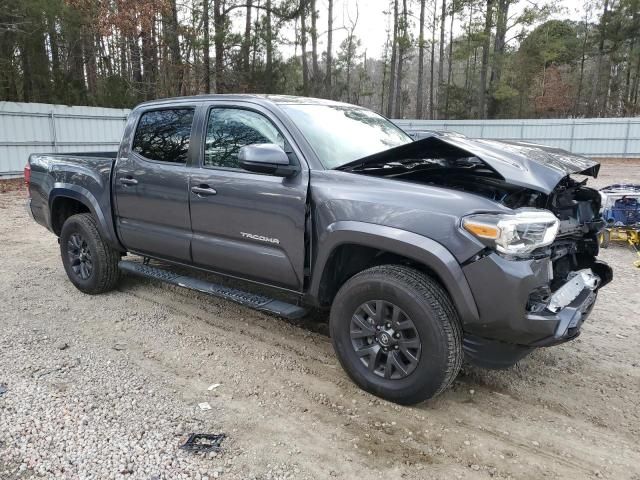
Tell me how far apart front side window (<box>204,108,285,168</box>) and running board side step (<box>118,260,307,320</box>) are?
974 millimetres

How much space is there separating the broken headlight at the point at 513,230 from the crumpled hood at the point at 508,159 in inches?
7.6

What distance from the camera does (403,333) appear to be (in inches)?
118

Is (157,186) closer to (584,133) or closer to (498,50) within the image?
(584,133)

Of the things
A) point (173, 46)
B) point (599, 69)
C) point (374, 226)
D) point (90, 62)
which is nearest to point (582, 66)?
point (599, 69)

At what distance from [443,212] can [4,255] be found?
20.9ft

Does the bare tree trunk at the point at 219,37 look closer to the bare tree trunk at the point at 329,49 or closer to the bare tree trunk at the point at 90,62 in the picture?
the bare tree trunk at the point at 90,62

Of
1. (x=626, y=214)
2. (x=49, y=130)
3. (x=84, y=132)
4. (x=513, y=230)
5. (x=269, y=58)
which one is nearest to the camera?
(x=513, y=230)

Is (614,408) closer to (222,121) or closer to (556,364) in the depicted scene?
(556,364)

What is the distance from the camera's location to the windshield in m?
3.54

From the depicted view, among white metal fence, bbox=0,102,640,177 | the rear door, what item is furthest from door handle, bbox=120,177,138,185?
white metal fence, bbox=0,102,640,177

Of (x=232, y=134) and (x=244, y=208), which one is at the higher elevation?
(x=232, y=134)

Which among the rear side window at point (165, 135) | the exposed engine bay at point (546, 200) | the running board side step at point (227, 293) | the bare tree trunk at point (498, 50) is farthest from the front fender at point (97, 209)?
the bare tree trunk at point (498, 50)

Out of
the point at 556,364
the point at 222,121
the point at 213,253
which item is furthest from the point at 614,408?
the point at 222,121

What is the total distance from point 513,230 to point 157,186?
2897mm
